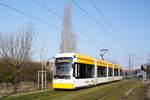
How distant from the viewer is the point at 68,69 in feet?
87.8

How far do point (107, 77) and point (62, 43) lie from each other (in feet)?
33.0

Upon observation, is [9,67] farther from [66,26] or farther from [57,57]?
[66,26]

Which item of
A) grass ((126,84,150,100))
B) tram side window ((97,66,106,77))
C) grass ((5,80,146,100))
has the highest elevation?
tram side window ((97,66,106,77))

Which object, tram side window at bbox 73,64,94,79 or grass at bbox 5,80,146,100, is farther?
tram side window at bbox 73,64,94,79

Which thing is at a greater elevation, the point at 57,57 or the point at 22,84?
the point at 57,57

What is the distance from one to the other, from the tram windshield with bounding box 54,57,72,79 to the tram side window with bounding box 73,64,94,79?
62 centimetres

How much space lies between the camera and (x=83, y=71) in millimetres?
29031

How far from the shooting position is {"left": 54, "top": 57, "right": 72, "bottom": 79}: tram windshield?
26750mm

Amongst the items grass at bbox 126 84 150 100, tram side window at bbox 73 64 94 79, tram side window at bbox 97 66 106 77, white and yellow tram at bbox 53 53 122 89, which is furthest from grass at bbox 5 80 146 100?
tram side window at bbox 97 66 106 77

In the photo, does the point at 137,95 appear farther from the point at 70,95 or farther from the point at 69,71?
the point at 69,71

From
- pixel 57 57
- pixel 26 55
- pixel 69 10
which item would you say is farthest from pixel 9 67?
pixel 69 10

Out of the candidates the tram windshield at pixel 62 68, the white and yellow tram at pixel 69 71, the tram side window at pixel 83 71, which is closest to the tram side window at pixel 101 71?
the tram side window at pixel 83 71

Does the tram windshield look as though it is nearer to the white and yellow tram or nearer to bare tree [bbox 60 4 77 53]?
the white and yellow tram

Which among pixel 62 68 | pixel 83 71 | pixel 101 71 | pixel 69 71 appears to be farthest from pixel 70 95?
pixel 101 71
